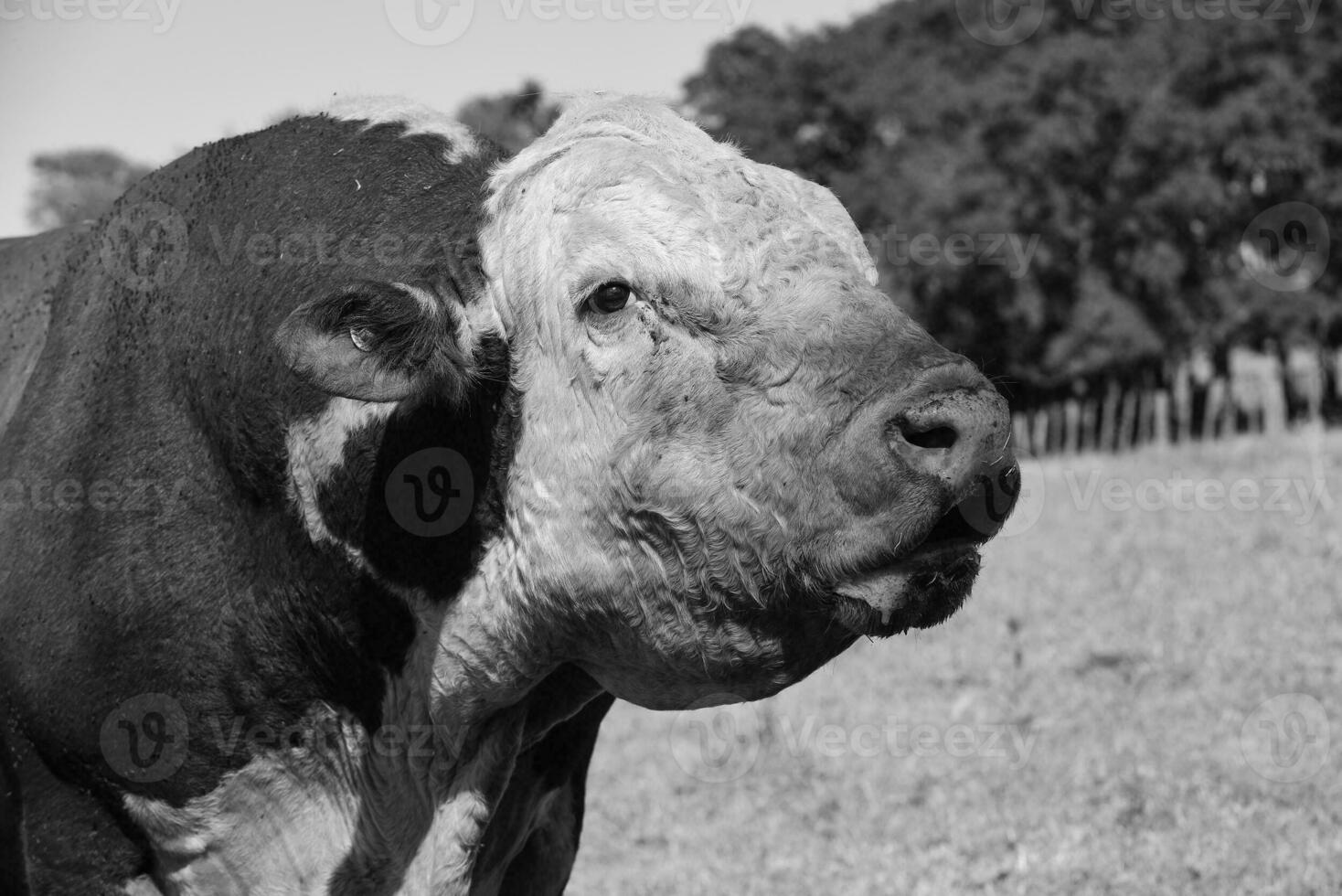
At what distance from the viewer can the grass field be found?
19.1 ft

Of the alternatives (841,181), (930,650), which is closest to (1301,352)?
(841,181)

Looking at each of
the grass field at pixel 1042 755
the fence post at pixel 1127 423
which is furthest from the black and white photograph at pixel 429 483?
the fence post at pixel 1127 423

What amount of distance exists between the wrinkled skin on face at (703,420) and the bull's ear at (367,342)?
21cm

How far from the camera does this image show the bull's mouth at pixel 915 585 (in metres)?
2.85

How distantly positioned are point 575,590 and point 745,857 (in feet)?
12.0

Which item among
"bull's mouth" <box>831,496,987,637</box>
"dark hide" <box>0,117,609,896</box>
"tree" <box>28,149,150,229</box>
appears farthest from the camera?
"tree" <box>28,149,150,229</box>

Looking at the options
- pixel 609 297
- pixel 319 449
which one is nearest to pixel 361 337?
pixel 319 449

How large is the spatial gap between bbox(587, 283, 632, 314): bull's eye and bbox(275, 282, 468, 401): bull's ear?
13.4 inches

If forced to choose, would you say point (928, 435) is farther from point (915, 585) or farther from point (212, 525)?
point (212, 525)

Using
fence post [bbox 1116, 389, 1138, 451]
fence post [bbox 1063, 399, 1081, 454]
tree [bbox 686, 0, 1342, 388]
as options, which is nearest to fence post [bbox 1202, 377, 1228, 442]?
tree [bbox 686, 0, 1342, 388]

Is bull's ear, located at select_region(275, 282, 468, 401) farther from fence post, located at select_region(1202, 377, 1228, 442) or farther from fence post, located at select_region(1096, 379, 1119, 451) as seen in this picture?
fence post, located at select_region(1096, 379, 1119, 451)

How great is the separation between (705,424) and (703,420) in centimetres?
1

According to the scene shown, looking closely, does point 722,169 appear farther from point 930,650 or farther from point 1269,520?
point 1269,520

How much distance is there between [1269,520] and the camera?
12078 mm
